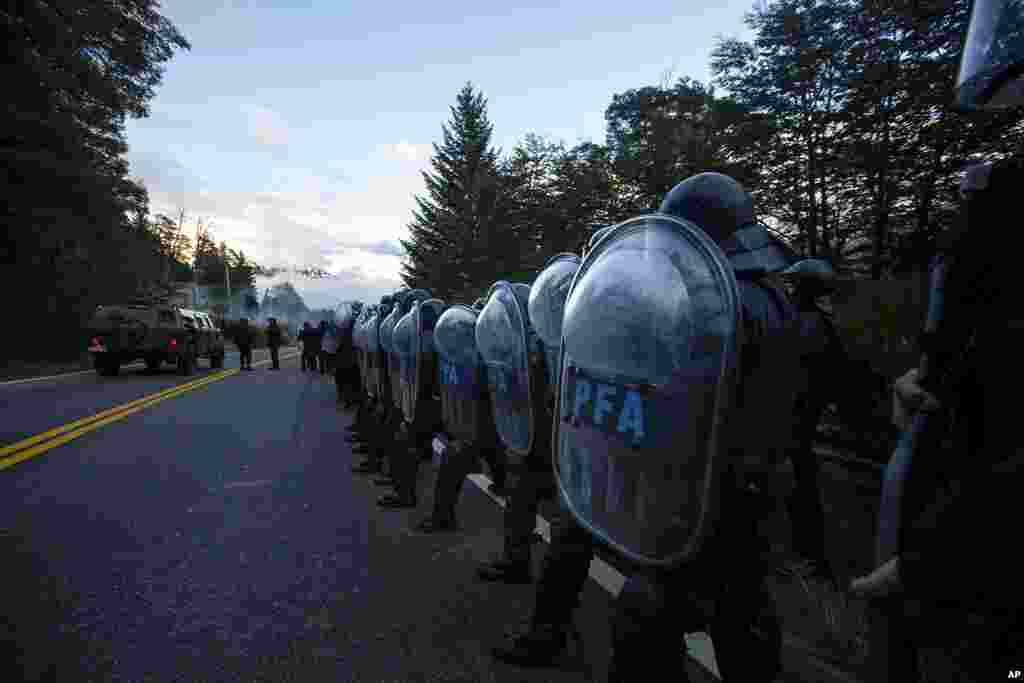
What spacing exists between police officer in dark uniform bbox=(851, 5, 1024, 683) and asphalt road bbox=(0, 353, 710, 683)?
2.26 ft

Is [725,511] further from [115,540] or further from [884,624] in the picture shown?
[115,540]

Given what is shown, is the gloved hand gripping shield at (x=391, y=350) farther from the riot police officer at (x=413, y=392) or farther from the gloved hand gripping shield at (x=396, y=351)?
the riot police officer at (x=413, y=392)

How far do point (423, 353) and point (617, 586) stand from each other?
6.36 feet

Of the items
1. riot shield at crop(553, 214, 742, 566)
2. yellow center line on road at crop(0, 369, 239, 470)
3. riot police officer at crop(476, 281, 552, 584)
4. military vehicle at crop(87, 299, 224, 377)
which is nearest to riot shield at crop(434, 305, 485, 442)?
riot police officer at crop(476, 281, 552, 584)

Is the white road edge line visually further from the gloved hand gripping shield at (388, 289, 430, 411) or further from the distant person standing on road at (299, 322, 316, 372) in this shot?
the distant person standing on road at (299, 322, 316, 372)

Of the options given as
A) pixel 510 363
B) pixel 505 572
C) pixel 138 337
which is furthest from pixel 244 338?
pixel 510 363

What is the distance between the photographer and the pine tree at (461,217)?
29.0 m

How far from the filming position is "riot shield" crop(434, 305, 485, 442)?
11.4 ft

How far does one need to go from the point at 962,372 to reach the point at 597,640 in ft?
6.97

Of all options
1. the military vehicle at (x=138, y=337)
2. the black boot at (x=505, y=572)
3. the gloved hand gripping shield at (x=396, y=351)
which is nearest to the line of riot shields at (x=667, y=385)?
the black boot at (x=505, y=572)

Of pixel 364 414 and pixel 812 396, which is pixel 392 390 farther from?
pixel 812 396

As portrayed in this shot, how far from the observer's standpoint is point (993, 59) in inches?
40.9


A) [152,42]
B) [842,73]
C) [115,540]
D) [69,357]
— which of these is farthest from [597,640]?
[152,42]

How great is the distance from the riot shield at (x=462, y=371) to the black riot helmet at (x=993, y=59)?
2.58 meters
